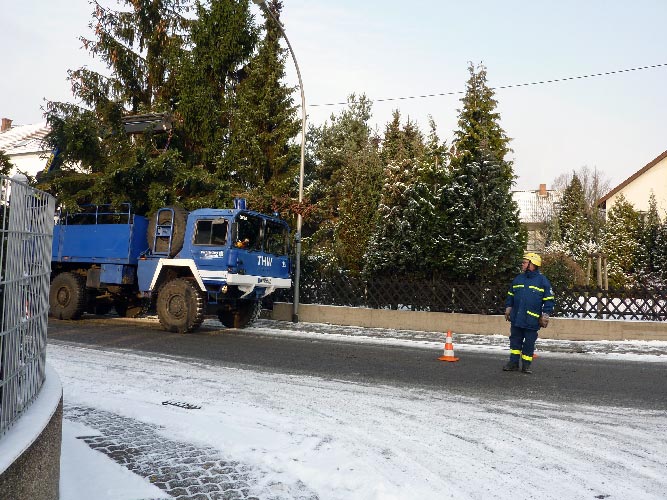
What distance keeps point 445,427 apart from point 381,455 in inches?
46.8

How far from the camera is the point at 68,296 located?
48.0 ft

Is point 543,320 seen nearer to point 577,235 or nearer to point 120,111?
point 120,111

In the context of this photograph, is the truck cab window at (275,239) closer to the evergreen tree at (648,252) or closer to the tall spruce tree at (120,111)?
the tall spruce tree at (120,111)

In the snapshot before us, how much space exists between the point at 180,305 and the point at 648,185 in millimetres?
40811

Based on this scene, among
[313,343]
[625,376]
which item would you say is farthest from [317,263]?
[625,376]

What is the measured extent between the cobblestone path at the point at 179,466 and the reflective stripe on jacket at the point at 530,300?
19.0 feet

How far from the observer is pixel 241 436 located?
515 cm

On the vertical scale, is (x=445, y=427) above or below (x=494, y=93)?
below

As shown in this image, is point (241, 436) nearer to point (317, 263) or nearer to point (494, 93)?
point (317, 263)

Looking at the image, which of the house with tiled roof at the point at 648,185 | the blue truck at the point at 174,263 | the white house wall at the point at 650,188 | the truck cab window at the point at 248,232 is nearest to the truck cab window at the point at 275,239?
the blue truck at the point at 174,263

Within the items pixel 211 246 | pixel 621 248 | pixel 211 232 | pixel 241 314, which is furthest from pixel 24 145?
pixel 621 248

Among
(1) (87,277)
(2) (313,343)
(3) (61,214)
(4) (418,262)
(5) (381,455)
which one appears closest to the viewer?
(5) (381,455)

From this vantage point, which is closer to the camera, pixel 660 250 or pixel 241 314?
pixel 241 314

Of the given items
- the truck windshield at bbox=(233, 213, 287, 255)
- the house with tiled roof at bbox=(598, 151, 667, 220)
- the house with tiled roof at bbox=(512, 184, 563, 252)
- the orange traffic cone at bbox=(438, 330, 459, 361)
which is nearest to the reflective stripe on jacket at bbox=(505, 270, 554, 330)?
the orange traffic cone at bbox=(438, 330, 459, 361)
